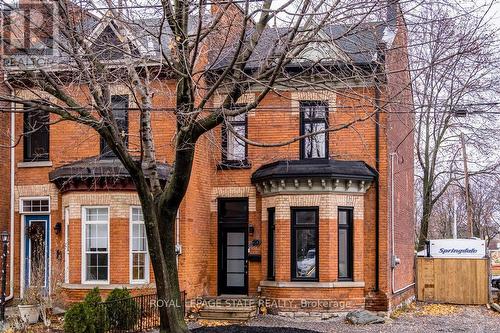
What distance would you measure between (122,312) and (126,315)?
132mm

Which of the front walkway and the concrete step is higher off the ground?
the concrete step

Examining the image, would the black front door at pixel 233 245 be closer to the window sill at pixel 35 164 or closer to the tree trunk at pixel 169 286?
the window sill at pixel 35 164

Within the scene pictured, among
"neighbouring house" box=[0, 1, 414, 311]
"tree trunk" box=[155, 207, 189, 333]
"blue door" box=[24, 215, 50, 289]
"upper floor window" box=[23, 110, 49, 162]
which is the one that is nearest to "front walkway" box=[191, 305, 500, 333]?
"neighbouring house" box=[0, 1, 414, 311]

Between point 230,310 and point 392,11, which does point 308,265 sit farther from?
point 392,11

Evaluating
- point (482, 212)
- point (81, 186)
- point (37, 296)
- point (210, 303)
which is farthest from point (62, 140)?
point (482, 212)

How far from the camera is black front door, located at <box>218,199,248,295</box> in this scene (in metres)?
22.9

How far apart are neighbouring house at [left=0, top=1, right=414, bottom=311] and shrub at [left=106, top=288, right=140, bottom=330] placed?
2.96 m

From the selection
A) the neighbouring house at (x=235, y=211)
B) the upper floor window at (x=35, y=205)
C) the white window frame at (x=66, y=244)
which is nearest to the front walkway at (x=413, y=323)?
the neighbouring house at (x=235, y=211)

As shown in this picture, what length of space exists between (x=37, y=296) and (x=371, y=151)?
34.0 ft

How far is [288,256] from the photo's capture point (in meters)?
21.5

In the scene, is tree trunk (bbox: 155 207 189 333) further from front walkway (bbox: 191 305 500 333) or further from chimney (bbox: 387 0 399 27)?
front walkway (bbox: 191 305 500 333)

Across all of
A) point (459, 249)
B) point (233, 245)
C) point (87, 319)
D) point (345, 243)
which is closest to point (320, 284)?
point (345, 243)

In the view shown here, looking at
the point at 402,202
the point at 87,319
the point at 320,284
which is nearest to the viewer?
the point at 87,319

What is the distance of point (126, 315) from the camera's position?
666 inches
